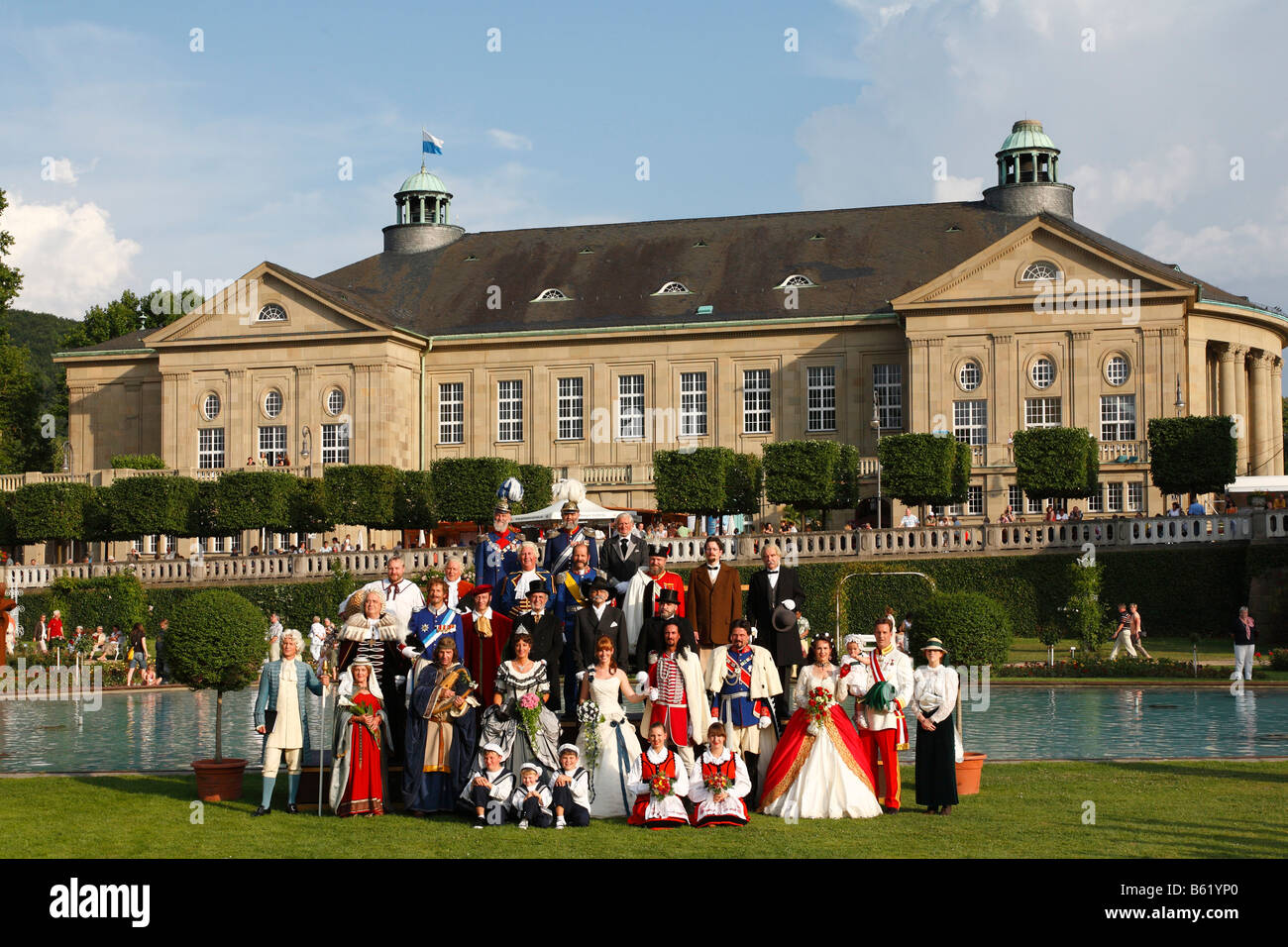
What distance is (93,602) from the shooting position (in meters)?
45.0

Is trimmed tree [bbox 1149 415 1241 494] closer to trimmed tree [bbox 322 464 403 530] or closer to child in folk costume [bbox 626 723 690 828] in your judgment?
trimmed tree [bbox 322 464 403 530]

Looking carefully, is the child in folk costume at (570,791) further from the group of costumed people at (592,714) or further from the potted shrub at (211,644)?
the potted shrub at (211,644)

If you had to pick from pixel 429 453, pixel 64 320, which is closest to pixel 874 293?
pixel 429 453

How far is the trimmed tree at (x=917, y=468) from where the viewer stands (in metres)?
46.1

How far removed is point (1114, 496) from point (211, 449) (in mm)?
33435

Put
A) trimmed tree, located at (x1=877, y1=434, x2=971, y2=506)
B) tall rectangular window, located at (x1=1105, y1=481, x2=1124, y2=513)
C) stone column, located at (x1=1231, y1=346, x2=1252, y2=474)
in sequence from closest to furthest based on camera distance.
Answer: trimmed tree, located at (x1=877, y1=434, x2=971, y2=506), tall rectangular window, located at (x1=1105, y1=481, x2=1124, y2=513), stone column, located at (x1=1231, y1=346, x2=1252, y2=474)

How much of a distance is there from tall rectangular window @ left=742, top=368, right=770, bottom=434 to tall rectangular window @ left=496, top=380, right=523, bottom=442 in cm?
866

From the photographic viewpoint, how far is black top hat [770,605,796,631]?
15.8 meters

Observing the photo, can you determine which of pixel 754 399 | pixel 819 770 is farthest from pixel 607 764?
pixel 754 399

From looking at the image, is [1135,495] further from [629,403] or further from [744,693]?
[744,693]

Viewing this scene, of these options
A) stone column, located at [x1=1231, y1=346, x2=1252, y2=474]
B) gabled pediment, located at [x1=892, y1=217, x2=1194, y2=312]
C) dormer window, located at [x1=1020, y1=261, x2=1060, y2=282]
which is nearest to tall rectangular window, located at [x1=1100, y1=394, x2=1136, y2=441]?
gabled pediment, located at [x1=892, y1=217, x2=1194, y2=312]

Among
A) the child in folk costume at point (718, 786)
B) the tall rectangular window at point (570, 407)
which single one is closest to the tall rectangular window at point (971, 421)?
the tall rectangular window at point (570, 407)

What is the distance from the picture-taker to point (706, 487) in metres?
47.9

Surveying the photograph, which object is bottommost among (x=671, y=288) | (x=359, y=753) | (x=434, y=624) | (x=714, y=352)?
(x=359, y=753)
